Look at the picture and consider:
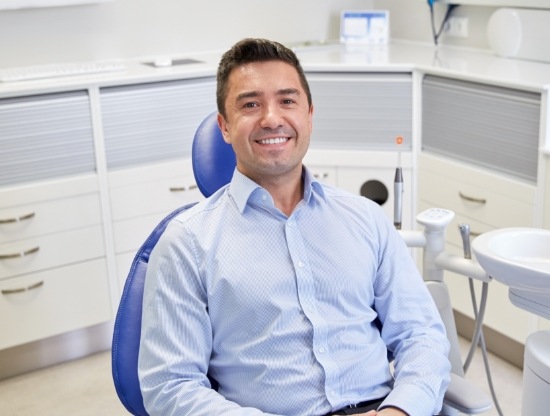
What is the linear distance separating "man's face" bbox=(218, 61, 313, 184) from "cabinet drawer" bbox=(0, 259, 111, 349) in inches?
60.0

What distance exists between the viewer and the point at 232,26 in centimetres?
376

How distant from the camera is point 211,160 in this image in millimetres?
1962

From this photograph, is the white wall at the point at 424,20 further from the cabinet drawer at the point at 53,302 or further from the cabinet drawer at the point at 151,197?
the cabinet drawer at the point at 53,302

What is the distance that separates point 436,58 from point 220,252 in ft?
6.40

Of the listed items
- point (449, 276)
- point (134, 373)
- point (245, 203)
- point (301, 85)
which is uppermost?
point (301, 85)

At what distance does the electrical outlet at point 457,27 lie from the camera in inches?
142

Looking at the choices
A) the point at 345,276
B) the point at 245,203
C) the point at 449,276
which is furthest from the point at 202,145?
the point at 449,276

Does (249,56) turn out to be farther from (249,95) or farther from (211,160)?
(211,160)

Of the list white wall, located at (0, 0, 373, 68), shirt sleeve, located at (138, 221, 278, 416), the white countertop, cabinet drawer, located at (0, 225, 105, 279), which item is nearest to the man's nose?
shirt sleeve, located at (138, 221, 278, 416)

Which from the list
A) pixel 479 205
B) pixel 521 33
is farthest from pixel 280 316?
pixel 521 33

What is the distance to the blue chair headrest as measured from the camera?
195 centimetres

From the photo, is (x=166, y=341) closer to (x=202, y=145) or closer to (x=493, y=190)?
(x=202, y=145)

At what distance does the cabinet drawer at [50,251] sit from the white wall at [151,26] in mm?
767

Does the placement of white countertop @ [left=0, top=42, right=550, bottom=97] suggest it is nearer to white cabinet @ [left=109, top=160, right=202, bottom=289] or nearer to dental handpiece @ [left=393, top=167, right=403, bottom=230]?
white cabinet @ [left=109, top=160, right=202, bottom=289]
